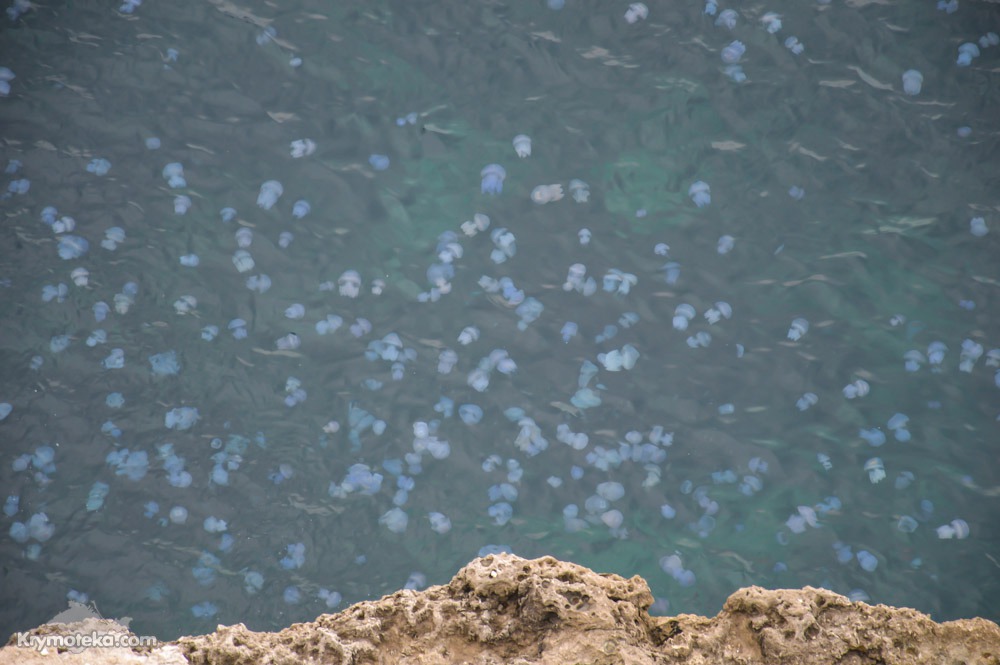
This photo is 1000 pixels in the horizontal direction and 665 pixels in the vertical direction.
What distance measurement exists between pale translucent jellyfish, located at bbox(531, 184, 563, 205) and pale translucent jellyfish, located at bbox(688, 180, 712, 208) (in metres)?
0.48

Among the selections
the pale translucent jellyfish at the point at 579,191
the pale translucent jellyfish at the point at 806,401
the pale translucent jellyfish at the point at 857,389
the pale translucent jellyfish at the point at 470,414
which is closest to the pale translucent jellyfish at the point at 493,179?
the pale translucent jellyfish at the point at 579,191

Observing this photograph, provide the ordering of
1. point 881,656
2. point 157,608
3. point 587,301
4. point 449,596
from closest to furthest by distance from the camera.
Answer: point 881,656
point 449,596
point 157,608
point 587,301

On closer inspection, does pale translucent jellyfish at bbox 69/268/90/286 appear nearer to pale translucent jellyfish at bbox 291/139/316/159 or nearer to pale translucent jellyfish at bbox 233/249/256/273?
pale translucent jellyfish at bbox 233/249/256/273

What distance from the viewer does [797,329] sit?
3133 millimetres

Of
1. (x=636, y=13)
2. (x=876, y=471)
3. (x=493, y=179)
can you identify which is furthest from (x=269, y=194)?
(x=876, y=471)

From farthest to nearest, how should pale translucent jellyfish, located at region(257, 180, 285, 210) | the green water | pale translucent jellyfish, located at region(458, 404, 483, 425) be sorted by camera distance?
1. pale translucent jellyfish, located at region(257, 180, 285, 210)
2. pale translucent jellyfish, located at region(458, 404, 483, 425)
3. the green water

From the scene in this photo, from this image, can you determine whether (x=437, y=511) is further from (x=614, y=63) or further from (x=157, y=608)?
(x=614, y=63)

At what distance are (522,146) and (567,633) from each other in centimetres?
218

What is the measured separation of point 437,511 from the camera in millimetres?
3000

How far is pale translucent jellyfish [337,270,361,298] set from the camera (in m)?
3.15

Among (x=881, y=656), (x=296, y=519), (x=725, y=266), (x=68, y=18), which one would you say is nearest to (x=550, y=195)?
(x=725, y=266)

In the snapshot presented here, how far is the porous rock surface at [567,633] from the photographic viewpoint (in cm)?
136

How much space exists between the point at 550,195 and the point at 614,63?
56 centimetres

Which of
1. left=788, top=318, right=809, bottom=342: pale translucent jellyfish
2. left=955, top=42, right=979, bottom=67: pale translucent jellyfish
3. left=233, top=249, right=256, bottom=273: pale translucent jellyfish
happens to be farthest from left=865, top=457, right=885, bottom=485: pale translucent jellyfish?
left=233, top=249, right=256, bottom=273: pale translucent jellyfish
